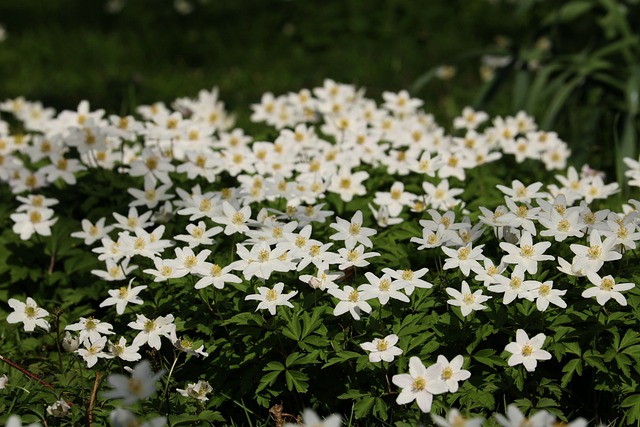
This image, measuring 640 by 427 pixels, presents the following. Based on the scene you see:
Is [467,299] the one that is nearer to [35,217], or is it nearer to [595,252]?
[595,252]

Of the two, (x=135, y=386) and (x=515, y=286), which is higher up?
(x=515, y=286)

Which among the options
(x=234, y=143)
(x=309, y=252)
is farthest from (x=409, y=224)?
(x=234, y=143)

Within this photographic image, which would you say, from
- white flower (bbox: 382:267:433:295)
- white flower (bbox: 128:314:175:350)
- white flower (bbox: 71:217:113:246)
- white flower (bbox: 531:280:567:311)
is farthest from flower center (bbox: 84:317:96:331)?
white flower (bbox: 531:280:567:311)

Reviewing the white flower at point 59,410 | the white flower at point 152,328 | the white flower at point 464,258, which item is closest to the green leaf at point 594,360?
the white flower at point 464,258

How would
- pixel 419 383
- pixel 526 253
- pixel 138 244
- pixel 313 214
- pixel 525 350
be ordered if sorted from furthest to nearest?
pixel 313 214 → pixel 138 244 → pixel 526 253 → pixel 525 350 → pixel 419 383

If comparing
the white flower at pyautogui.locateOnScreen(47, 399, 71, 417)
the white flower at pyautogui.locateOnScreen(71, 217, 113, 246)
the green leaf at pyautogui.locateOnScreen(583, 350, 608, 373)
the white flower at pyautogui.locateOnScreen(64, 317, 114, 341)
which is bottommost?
the white flower at pyautogui.locateOnScreen(47, 399, 71, 417)

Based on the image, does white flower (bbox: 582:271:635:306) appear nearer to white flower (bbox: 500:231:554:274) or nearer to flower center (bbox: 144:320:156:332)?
white flower (bbox: 500:231:554:274)

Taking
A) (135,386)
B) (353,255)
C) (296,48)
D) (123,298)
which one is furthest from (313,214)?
(296,48)
